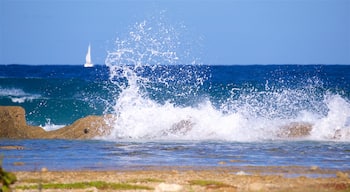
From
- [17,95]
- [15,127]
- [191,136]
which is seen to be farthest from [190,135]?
[17,95]

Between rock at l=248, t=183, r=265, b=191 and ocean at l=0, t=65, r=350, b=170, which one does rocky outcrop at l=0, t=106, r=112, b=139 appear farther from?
rock at l=248, t=183, r=265, b=191

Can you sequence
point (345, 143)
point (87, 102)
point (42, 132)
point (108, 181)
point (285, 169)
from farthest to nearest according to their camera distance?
point (87, 102) → point (42, 132) → point (345, 143) → point (285, 169) → point (108, 181)

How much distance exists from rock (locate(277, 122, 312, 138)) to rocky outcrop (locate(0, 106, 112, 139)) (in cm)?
486

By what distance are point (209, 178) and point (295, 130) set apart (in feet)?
27.8

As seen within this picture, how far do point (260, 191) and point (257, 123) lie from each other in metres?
10.1

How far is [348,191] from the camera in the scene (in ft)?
31.4

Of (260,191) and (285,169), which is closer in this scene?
(260,191)

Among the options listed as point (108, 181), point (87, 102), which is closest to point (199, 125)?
point (108, 181)

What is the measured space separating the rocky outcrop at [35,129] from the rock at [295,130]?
486 centimetres


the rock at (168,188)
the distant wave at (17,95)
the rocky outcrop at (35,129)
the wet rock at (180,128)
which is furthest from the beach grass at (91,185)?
the distant wave at (17,95)

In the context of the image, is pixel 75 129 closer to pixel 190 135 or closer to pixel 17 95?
pixel 190 135

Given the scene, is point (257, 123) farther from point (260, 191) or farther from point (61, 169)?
point (260, 191)

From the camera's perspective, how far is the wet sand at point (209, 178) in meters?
9.89

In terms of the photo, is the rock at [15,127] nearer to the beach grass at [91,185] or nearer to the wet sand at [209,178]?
the wet sand at [209,178]
